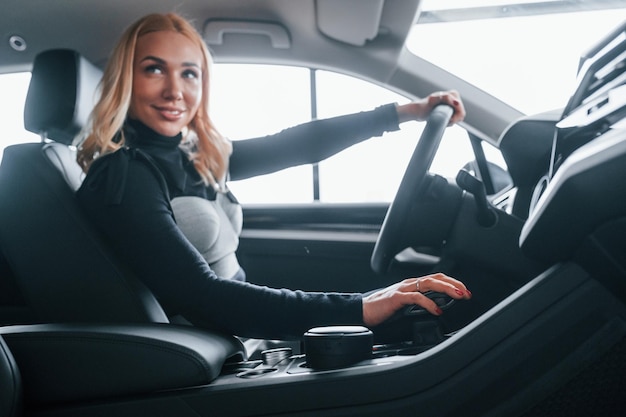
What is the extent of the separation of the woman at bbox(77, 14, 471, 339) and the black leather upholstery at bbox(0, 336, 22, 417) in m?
0.27

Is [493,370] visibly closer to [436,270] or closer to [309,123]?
[436,270]

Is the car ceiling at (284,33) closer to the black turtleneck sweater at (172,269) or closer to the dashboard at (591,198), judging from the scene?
the black turtleneck sweater at (172,269)

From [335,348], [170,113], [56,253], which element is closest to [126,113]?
[170,113]

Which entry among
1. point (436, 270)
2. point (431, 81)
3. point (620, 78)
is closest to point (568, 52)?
point (431, 81)

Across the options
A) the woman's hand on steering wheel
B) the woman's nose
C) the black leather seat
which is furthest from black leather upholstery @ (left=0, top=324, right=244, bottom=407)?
the woman's hand on steering wheel

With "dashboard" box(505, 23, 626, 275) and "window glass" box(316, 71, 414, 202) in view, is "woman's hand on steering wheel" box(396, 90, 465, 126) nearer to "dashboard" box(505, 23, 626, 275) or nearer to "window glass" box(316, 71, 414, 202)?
"dashboard" box(505, 23, 626, 275)

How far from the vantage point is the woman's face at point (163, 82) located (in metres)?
1.47

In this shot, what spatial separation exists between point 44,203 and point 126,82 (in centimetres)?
40

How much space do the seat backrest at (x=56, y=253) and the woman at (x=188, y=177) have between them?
4cm

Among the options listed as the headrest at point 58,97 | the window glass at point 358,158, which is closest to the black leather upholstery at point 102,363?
the headrest at point 58,97

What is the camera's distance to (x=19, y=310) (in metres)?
1.48

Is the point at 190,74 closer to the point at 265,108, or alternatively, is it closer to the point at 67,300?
the point at 67,300

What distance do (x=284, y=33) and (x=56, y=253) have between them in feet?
4.60

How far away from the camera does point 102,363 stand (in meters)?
0.97
